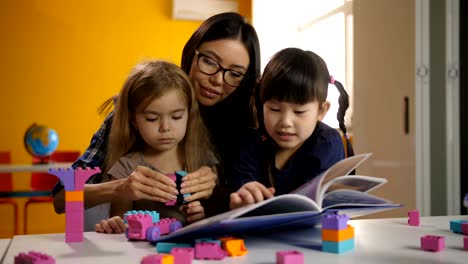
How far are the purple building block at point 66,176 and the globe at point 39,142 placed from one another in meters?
3.02

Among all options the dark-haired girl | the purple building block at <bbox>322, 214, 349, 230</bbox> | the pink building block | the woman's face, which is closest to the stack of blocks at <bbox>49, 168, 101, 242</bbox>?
the pink building block

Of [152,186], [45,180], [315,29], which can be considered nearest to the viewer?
[152,186]

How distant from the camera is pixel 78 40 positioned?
5.04 m

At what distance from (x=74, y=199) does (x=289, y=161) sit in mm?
606

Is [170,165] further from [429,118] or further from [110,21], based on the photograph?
[110,21]

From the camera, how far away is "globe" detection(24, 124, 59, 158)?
356 centimetres

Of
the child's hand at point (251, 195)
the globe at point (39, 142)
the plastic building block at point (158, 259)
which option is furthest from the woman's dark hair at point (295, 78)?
the globe at point (39, 142)

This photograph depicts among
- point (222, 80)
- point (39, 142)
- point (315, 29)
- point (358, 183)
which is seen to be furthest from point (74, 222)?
point (315, 29)

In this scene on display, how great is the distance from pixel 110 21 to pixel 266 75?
4.27 m

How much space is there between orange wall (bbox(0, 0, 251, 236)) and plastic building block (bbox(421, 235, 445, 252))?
4573 mm

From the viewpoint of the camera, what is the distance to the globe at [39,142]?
11.7ft

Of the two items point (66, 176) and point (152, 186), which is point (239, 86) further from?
point (66, 176)

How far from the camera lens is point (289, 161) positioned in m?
1.22

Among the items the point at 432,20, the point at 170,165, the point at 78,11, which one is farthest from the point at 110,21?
the point at 170,165
